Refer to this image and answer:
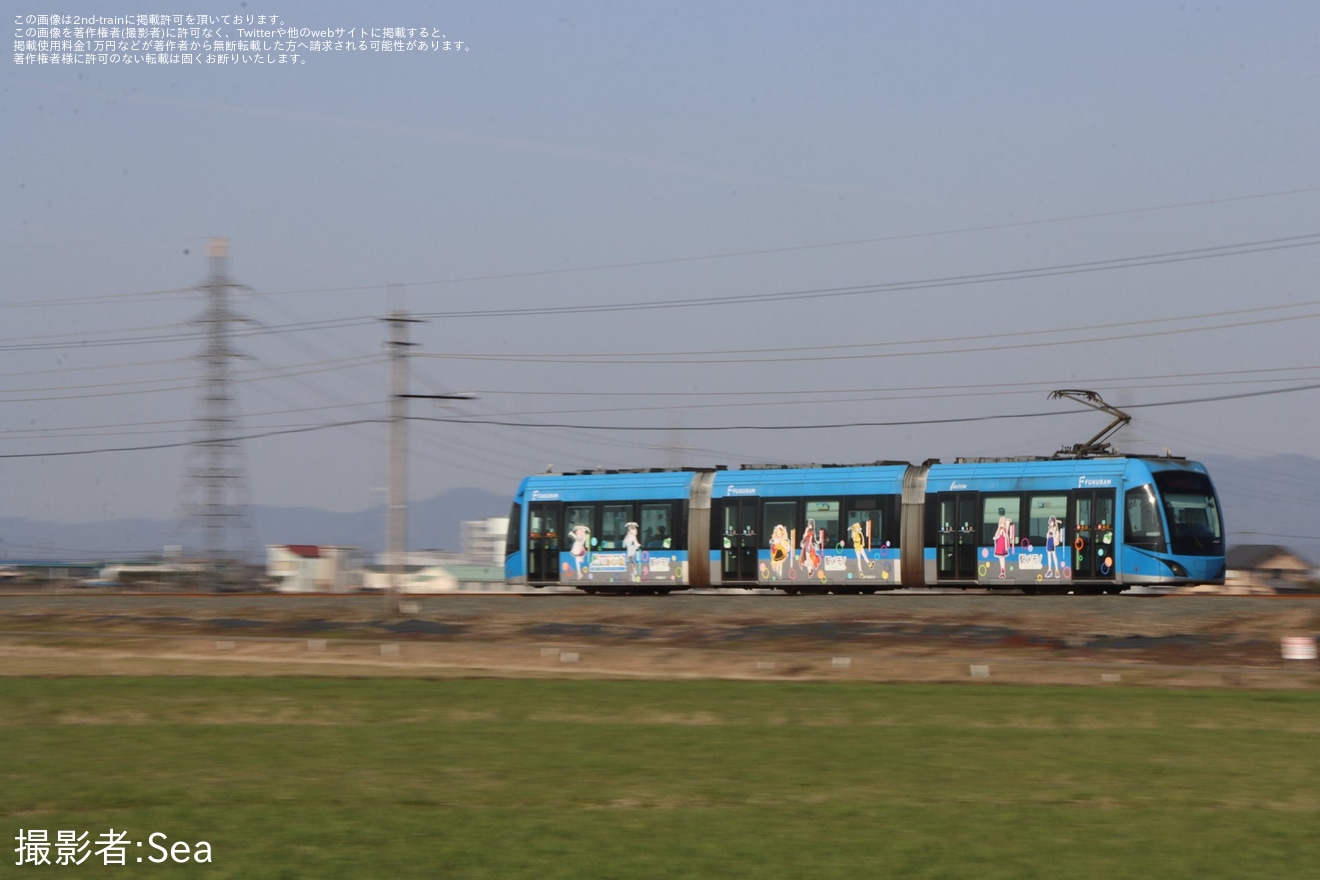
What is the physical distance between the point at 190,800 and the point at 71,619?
3469cm

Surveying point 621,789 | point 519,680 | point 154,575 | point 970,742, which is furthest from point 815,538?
point 154,575

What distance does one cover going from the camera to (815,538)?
45469 millimetres

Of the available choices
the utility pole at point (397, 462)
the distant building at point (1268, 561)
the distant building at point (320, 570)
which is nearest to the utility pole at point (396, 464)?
the utility pole at point (397, 462)

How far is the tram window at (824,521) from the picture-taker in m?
45.1

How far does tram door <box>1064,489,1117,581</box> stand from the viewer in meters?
40.7

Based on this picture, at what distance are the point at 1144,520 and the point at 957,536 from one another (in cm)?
534

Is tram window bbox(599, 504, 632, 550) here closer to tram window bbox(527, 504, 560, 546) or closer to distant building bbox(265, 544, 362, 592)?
tram window bbox(527, 504, 560, 546)

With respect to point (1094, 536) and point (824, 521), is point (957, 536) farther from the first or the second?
point (824, 521)

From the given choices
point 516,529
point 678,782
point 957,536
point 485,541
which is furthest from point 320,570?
point 678,782

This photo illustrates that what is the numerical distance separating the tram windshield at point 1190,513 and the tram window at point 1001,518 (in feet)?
12.9

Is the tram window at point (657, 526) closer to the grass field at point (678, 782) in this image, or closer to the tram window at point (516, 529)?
the tram window at point (516, 529)

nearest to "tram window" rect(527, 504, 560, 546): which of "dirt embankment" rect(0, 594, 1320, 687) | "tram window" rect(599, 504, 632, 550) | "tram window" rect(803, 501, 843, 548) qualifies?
"tram window" rect(599, 504, 632, 550)

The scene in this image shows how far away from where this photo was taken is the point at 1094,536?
40.9m

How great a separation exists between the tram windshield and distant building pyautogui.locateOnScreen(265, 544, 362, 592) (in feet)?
208
